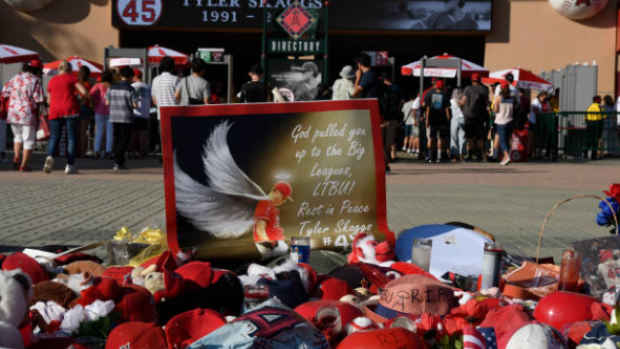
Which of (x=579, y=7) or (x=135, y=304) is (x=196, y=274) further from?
(x=579, y=7)

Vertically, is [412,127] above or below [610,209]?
below

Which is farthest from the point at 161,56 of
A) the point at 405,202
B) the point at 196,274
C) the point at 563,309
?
the point at 563,309

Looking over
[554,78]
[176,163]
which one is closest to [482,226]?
[176,163]

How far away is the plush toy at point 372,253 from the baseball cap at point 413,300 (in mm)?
1088

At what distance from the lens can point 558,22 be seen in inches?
1179

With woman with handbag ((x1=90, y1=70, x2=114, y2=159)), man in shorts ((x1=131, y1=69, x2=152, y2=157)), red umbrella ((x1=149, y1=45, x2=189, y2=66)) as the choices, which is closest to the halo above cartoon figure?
red umbrella ((x1=149, y1=45, x2=189, y2=66))

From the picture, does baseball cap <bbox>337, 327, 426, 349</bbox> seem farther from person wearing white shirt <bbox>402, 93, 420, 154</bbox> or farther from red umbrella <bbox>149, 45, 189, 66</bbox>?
red umbrella <bbox>149, 45, 189, 66</bbox>

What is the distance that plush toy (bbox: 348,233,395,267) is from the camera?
513 centimetres

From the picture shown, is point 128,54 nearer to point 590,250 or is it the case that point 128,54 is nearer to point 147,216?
point 147,216

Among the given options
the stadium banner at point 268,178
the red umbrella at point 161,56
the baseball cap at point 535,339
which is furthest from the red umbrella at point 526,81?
the baseball cap at point 535,339

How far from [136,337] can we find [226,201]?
1962mm

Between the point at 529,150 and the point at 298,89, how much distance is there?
7845mm

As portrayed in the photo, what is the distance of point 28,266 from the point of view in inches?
169

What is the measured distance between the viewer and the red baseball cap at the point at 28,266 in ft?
13.9
